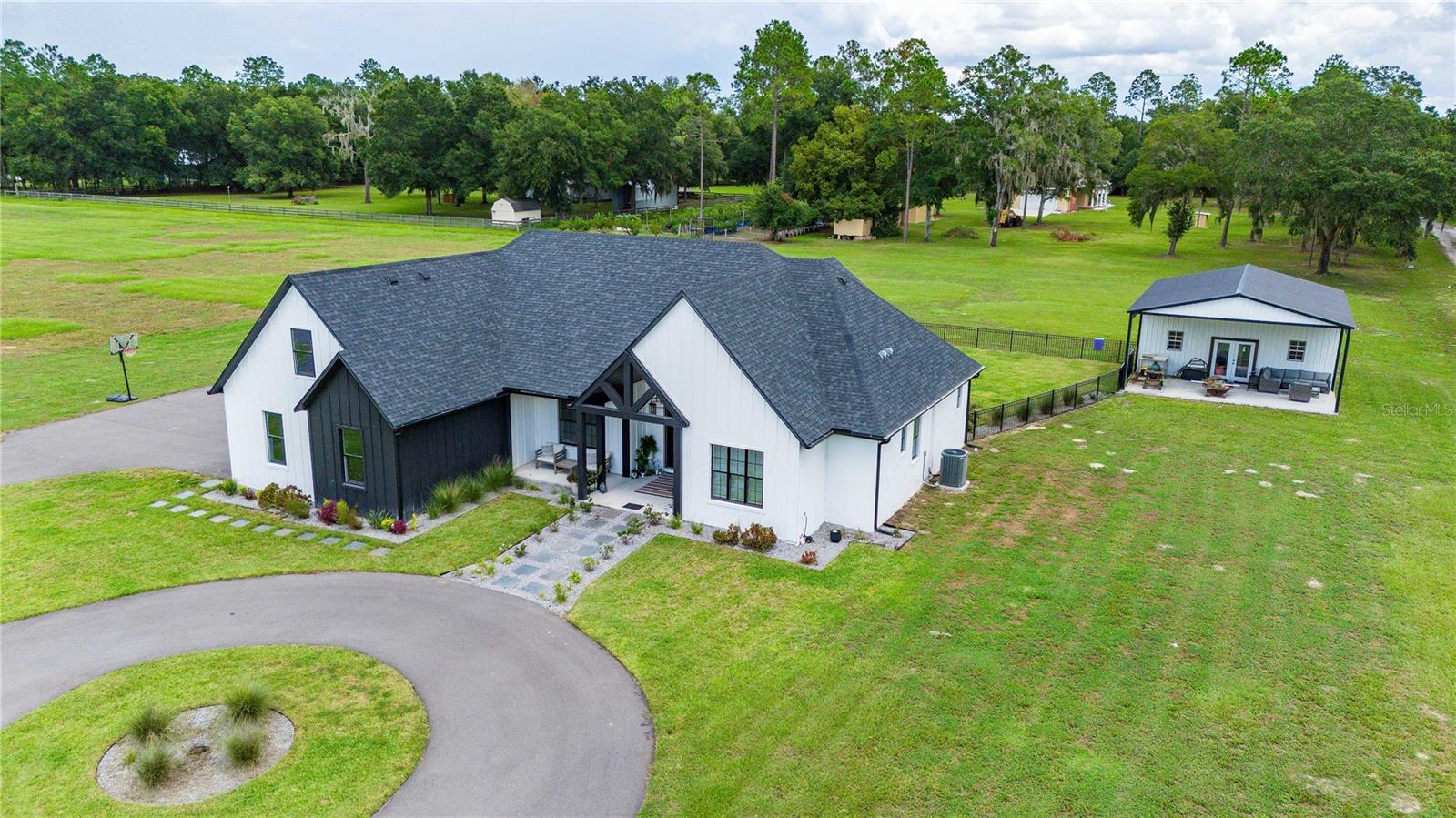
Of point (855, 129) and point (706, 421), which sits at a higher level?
point (855, 129)

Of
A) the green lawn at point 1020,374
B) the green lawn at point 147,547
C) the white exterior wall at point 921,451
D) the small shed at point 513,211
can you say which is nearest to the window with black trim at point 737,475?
the white exterior wall at point 921,451

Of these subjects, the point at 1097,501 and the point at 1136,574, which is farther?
the point at 1097,501

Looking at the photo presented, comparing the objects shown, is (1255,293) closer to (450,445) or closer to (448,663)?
(450,445)

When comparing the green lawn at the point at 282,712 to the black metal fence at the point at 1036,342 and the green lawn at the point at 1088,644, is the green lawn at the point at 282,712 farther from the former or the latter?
the black metal fence at the point at 1036,342

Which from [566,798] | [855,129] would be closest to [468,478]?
[566,798]

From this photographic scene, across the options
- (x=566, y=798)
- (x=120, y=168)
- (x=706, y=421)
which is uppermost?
(x=120, y=168)

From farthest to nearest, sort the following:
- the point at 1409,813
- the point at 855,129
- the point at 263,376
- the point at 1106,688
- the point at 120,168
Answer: the point at 120,168 < the point at 855,129 < the point at 263,376 < the point at 1106,688 < the point at 1409,813

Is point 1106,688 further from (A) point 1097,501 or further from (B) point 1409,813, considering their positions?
(A) point 1097,501
